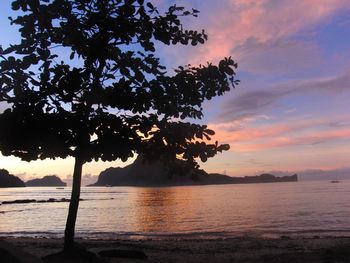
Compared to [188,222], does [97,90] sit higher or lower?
higher

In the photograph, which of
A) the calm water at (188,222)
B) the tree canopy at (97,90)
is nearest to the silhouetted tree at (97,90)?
the tree canopy at (97,90)

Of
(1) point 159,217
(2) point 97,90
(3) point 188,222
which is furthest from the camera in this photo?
(1) point 159,217

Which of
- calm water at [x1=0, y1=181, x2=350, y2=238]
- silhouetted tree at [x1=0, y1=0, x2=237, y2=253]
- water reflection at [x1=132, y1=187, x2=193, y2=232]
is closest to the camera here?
silhouetted tree at [x1=0, y1=0, x2=237, y2=253]

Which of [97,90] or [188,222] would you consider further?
[188,222]

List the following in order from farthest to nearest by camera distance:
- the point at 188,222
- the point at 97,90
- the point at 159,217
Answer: the point at 159,217 → the point at 188,222 → the point at 97,90

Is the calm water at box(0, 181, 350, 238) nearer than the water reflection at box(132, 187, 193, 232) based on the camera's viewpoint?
Yes

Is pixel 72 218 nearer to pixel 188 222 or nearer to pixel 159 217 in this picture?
pixel 188 222

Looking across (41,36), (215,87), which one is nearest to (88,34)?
(41,36)

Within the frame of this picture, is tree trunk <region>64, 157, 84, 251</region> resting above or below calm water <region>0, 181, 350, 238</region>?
above

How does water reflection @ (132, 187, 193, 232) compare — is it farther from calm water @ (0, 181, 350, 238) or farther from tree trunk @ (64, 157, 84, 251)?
tree trunk @ (64, 157, 84, 251)

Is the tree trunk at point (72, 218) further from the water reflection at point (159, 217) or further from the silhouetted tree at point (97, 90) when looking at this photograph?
the water reflection at point (159, 217)

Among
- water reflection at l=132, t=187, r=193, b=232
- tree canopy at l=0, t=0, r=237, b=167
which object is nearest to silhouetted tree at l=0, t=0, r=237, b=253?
tree canopy at l=0, t=0, r=237, b=167

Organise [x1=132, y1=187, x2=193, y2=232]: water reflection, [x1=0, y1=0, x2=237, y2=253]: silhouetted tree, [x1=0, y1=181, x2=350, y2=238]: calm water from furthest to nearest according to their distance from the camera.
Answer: [x1=132, y1=187, x2=193, y2=232]: water reflection, [x1=0, y1=181, x2=350, y2=238]: calm water, [x1=0, y1=0, x2=237, y2=253]: silhouetted tree

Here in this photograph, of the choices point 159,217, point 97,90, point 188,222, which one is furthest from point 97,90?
point 159,217
